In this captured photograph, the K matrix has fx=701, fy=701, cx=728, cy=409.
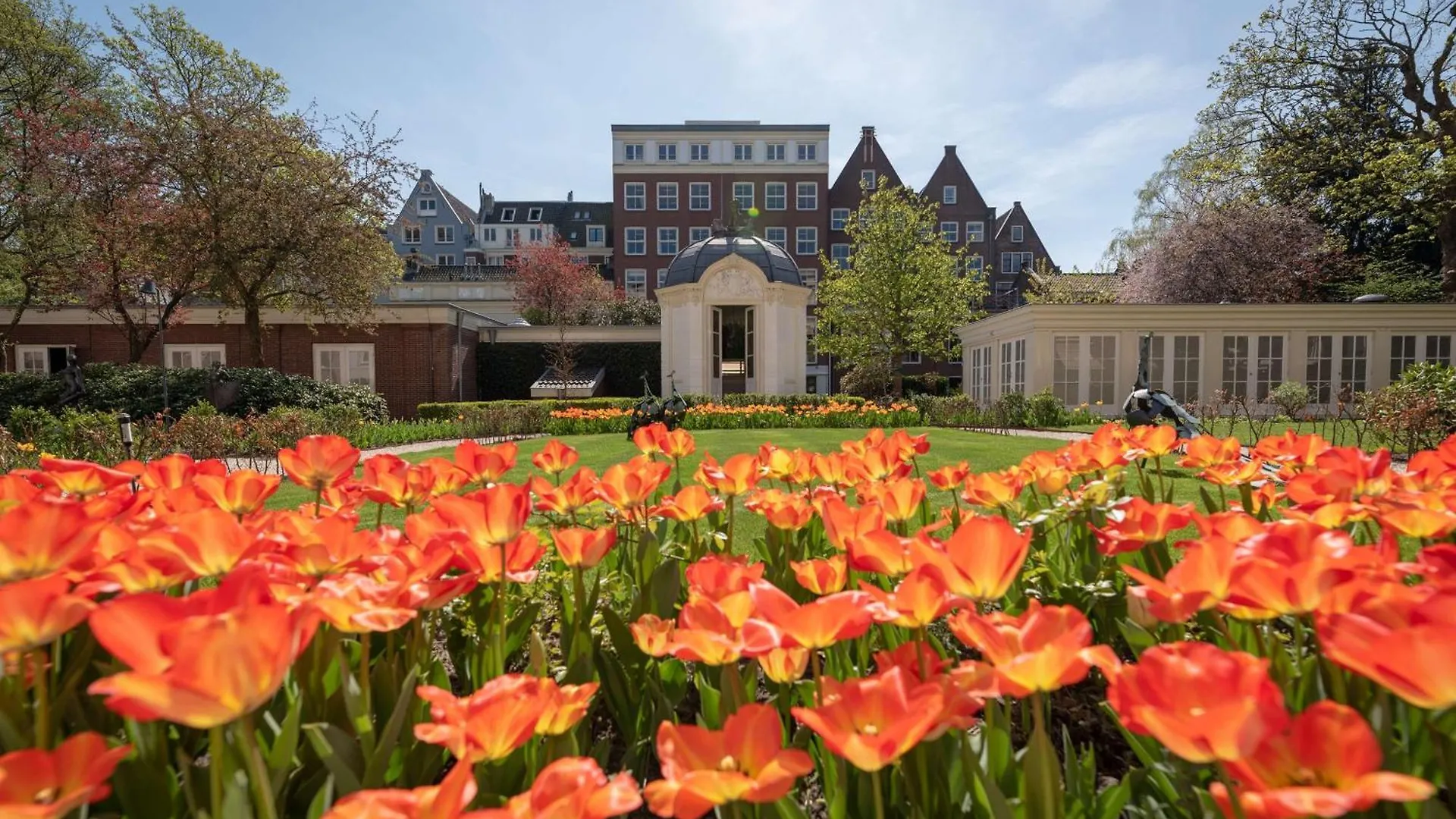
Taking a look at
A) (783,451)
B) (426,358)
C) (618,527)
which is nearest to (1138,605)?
(783,451)

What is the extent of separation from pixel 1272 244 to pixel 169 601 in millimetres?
34695

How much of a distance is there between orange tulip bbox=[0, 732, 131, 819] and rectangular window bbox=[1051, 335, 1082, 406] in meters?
21.5

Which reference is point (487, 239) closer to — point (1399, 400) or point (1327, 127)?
point (1327, 127)

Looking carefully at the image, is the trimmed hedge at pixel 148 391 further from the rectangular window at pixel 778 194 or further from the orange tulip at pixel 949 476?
the rectangular window at pixel 778 194

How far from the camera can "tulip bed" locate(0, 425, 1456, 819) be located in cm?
66

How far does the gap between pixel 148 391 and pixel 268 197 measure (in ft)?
16.8

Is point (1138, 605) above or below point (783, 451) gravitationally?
below

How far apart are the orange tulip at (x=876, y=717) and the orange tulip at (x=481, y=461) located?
1.29 metres

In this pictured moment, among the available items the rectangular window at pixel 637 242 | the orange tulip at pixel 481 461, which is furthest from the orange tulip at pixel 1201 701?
the rectangular window at pixel 637 242

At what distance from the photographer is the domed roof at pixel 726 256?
23.2m

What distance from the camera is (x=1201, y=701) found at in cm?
68

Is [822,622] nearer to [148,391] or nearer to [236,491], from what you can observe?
[236,491]

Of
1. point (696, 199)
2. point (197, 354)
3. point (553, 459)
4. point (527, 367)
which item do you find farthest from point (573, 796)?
point (696, 199)

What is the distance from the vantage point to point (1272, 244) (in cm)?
2706
